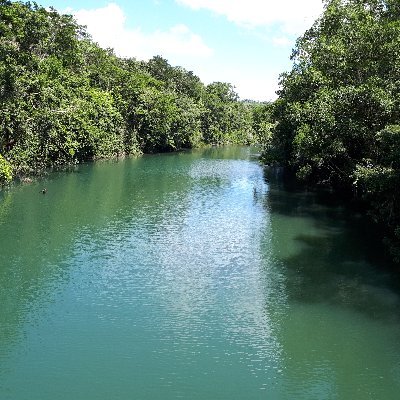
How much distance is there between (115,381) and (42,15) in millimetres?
34268

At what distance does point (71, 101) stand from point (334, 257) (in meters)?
32.1

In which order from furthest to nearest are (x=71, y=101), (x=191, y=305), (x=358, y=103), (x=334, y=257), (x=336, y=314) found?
(x=71, y=101)
(x=358, y=103)
(x=334, y=257)
(x=191, y=305)
(x=336, y=314)

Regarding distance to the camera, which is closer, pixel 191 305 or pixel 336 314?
pixel 336 314

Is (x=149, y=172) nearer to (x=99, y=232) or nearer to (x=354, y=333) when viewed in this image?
(x=99, y=232)

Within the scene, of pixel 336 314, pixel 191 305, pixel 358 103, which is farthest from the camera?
pixel 358 103

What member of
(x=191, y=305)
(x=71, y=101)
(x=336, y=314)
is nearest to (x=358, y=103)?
(x=336, y=314)

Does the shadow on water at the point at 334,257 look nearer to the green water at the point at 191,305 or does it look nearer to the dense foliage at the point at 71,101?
the green water at the point at 191,305

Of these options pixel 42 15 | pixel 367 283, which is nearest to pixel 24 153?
pixel 42 15

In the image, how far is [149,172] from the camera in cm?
4997

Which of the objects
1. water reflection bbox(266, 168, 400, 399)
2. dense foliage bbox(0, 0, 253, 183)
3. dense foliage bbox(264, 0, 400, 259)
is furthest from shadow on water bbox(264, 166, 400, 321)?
dense foliage bbox(0, 0, 253, 183)

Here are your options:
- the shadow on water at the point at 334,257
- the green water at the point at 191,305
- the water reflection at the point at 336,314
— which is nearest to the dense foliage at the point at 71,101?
the green water at the point at 191,305

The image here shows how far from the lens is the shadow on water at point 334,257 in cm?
1744

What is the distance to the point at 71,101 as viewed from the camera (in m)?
46.0

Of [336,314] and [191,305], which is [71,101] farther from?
[336,314]
